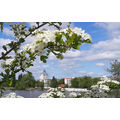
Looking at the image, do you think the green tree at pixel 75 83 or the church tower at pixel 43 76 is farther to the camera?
the green tree at pixel 75 83

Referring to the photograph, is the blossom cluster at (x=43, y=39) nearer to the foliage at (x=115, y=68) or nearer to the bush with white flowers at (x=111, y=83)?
the bush with white flowers at (x=111, y=83)

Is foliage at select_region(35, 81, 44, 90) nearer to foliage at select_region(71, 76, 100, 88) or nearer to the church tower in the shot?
the church tower

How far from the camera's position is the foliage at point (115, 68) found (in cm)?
323

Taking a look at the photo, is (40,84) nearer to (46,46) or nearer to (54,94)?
(54,94)

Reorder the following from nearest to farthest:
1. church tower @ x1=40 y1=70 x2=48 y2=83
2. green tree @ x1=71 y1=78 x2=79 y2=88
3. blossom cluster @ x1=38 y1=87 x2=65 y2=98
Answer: blossom cluster @ x1=38 y1=87 x2=65 y2=98 → church tower @ x1=40 y1=70 x2=48 y2=83 → green tree @ x1=71 y1=78 x2=79 y2=88

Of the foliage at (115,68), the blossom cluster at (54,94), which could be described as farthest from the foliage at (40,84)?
the foliage at (115,68)

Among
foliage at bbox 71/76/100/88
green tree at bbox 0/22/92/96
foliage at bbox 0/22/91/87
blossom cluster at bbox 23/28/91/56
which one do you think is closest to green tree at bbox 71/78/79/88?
foliage at bbox 71/76/100/88

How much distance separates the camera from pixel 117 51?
10.2 feet

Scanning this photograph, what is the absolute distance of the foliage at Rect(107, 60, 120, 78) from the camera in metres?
3.23

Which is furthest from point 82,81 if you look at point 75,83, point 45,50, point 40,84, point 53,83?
point 45,50

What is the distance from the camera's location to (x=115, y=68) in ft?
10.9
